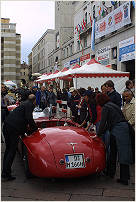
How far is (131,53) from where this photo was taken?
65.0 ft

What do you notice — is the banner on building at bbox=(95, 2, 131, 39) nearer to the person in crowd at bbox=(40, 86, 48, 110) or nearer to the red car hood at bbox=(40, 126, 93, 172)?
the person in crowd at bbox=(40, 86, 48, 110)

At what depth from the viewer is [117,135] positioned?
14.9 ft

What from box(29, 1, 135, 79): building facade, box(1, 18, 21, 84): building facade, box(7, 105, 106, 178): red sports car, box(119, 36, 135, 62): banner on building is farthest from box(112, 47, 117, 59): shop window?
box(1, 18, 21, 84): building facade

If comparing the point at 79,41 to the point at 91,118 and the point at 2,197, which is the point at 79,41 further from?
the point at 2,197

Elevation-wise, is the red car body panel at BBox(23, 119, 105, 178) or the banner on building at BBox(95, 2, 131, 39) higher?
the banner on building at BBox(95, 2, 131, 39)

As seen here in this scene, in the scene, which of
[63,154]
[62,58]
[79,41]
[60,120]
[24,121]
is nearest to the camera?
Answer: [63,154]

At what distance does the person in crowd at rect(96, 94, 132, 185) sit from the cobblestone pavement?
0.24m

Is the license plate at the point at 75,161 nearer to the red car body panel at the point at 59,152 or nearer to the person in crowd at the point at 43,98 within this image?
the red car body panel at the point at 59,152

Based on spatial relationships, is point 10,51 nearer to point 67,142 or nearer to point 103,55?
point 103,55

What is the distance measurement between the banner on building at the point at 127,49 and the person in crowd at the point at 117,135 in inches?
617

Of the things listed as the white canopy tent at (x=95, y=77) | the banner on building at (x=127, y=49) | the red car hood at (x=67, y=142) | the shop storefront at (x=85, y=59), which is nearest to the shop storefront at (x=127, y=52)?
the banner on building at (x=127, y=49)

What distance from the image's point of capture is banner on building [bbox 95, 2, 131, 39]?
20.2 metres

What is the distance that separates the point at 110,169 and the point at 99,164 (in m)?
0.53

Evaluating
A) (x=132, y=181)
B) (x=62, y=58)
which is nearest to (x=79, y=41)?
(x=62, y=58)
